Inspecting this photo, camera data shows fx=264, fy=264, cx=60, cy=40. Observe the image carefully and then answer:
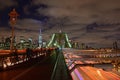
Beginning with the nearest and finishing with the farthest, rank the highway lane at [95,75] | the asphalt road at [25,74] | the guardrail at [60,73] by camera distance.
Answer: the highway lane at [95,75], the asphalt road at [25,74], the guardrail at [60,73]

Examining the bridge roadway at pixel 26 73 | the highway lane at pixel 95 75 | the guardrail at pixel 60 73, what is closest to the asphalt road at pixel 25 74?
the bridge roadway at pixel 26 73

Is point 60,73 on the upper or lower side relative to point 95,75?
lower

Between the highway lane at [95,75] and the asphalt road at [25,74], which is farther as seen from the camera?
the asphalt road at [25,74]

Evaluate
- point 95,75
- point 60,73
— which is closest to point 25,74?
point 60,73

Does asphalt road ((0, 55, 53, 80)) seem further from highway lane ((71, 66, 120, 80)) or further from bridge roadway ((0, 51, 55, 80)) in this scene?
highway lane ((71, 66, 120, 80))

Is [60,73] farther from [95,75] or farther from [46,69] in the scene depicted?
[95,75]

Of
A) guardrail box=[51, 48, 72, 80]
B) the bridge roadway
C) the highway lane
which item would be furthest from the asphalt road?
the highway lane

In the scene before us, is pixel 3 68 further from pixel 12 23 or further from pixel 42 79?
pixel 12 23

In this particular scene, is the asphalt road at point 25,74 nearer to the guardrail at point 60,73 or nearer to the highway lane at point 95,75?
the guardrail at point 60,73

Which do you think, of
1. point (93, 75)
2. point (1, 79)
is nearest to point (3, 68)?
point (1, 79)

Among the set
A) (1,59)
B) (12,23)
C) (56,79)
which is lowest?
(56,79)

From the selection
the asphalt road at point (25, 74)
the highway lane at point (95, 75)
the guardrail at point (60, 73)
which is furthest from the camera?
the guardrail at point (60, 73)
